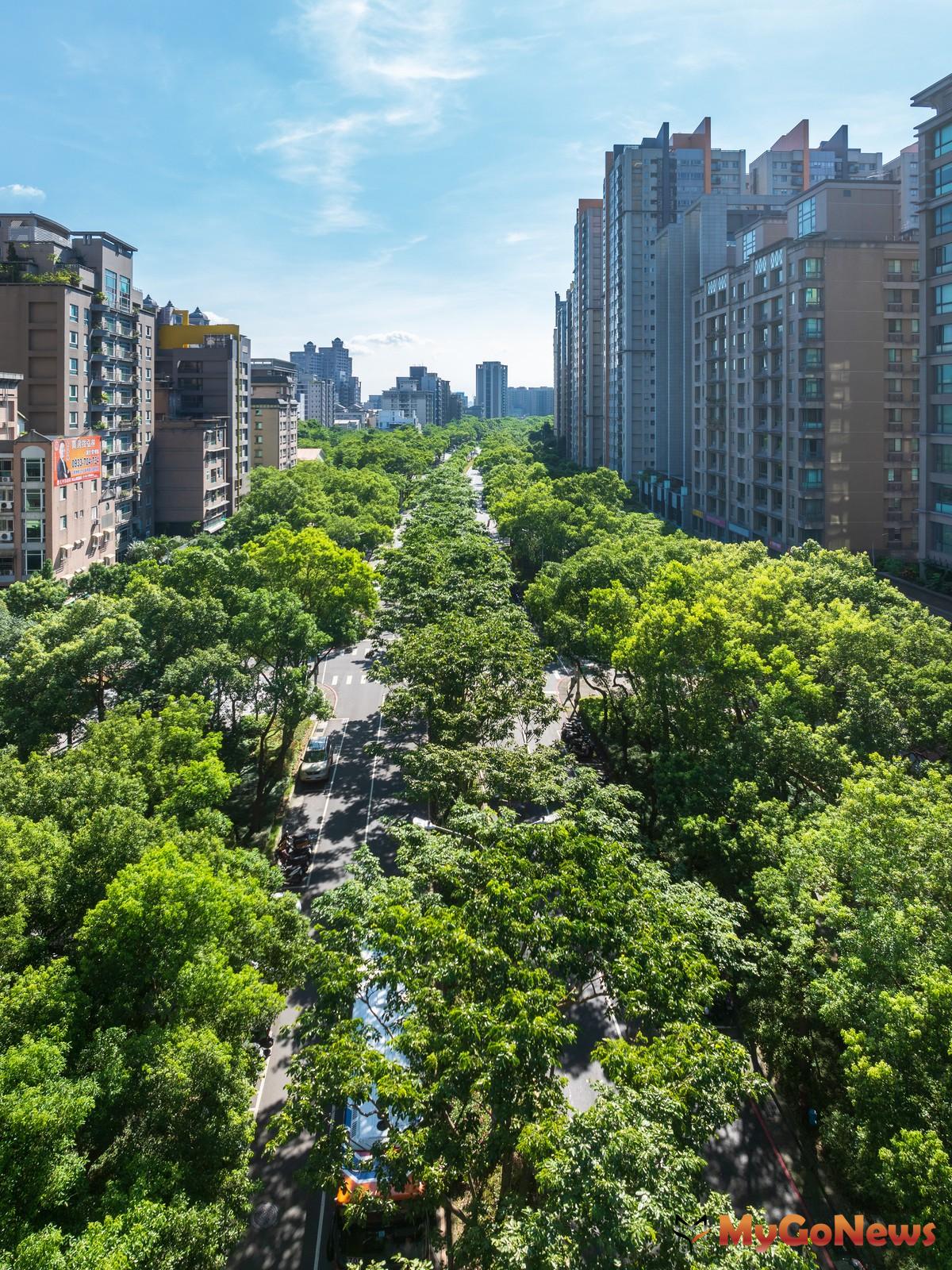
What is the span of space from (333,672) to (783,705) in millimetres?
39240

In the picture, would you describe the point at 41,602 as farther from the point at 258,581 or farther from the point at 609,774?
the point at 609,774

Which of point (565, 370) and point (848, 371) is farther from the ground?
point (565, 370)

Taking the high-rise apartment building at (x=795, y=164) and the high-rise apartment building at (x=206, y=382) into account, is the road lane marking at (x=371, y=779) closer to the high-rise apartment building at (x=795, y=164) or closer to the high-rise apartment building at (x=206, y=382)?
the high-rise apartment building at (x=206, y=382)

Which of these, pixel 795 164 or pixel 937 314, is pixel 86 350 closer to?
pixel 937 314

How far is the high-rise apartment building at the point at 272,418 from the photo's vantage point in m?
132

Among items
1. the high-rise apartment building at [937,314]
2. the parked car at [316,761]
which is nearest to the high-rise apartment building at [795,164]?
the high-rise apartment building at [937,314]

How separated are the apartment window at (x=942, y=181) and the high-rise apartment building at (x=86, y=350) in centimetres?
6231

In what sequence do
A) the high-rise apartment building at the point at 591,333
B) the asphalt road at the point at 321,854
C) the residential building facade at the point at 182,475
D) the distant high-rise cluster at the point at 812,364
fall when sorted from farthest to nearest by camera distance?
the high-rise apartment building at the point at 591,333 → the residential building facade at the point at 182,475 → the distant high-rise cluster at the point at 812,364 → the asphalt road at the point at 321,854

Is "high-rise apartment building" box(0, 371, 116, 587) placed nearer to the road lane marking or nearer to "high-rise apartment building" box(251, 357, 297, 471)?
the road lane marking

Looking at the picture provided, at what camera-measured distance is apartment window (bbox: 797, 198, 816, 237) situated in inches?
2559

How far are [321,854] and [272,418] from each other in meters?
112

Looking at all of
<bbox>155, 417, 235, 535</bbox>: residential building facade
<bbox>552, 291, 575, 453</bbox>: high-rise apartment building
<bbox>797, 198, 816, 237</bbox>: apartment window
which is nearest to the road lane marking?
<bbox>155, 417, 235, 535</bbox>: residential building facade

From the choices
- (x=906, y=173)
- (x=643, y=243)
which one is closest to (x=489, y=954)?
(x=643, y=243)

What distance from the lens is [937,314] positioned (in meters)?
47.4
